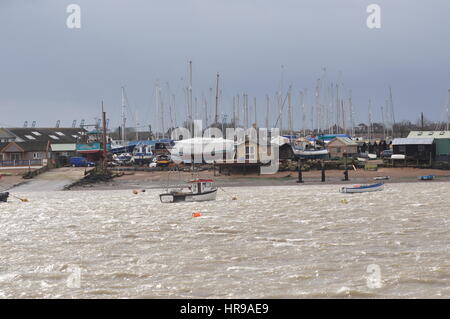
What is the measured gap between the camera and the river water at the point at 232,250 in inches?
794

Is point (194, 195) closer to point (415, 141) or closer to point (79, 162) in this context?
point (415, 141)

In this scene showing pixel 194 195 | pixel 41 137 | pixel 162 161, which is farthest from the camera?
pixel 41 137

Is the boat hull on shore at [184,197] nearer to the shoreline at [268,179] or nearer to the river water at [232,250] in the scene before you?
the river water at [232,250]

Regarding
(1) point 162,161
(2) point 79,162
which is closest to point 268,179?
(1) point 162,161

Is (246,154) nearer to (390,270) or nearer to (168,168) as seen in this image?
(168,168)

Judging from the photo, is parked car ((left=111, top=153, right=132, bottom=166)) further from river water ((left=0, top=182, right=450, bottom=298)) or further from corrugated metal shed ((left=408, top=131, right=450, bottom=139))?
river water ((left=0, top=182, right=450, bottom=298))

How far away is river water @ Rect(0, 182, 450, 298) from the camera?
2016cm

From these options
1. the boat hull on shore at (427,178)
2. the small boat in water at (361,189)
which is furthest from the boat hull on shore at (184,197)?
the boat hull on shore at (427,178)

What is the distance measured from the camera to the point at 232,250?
86.0 feet

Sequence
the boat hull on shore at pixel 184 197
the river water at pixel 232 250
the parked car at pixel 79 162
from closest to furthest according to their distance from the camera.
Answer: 1. the river water at pixel 232 250
2. the boat hull on shore at pixel 184 197
3. the parked car at pixel 79 162

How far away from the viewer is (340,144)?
8562 centimetres

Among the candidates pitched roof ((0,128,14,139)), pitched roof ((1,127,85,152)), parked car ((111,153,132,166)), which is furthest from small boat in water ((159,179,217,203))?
pitched roof ((0,128,14,139))

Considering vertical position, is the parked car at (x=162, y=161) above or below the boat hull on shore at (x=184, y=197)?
above
